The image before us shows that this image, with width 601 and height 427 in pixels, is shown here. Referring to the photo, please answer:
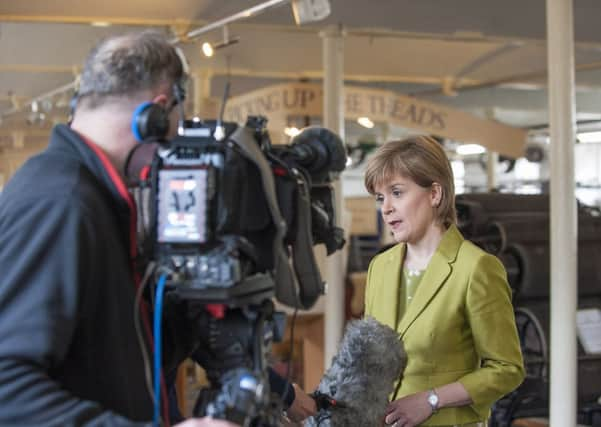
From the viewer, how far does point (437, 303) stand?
81.2 inches

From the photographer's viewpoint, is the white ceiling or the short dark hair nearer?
the short dark hair

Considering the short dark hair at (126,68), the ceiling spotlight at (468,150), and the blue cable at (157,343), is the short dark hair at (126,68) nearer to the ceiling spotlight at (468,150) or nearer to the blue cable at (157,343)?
the blue cable at (157,343)

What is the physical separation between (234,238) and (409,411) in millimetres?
851

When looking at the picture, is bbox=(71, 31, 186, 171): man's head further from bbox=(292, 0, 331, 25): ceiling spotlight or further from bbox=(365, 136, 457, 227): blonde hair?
bbox=(292, 0, 331, 25): ceiling spotlight

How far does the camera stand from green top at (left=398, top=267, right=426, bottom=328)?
2.18 metres

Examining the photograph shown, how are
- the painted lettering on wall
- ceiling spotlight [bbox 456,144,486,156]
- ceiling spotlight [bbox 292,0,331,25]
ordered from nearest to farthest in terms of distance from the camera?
ceiling spotlight [bbox 292,0,331,25] → the painted lettering on wall → ceiling spotlight [bbox 456,144,486,156]

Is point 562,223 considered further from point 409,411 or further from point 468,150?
point 468,150

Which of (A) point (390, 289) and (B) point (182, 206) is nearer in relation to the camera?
(B) point (182, 206)

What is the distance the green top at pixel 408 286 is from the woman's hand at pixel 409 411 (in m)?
0.24

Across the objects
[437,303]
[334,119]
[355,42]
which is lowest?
[437,303]

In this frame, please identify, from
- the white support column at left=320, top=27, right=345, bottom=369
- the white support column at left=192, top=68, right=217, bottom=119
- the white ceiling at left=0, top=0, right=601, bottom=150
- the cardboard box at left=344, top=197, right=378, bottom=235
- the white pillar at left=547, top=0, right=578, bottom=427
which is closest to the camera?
the white pillar at left=547, top=0, right=578, bottom=427

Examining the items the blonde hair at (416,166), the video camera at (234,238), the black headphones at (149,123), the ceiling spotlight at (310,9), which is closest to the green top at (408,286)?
the blonde hair at (416,166)

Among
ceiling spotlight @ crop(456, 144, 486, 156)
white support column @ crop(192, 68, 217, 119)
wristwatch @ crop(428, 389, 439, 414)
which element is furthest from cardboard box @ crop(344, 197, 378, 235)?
ceiling spotlight @ crop(456, 144, 486, 156)

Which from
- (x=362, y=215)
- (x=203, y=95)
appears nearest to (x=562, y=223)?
(x=203, y=95)
